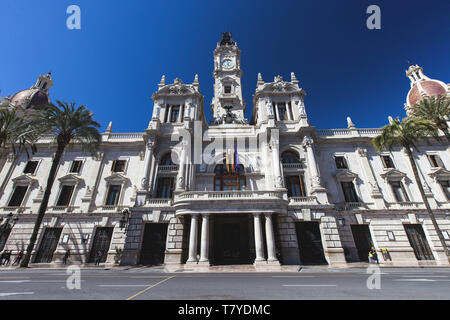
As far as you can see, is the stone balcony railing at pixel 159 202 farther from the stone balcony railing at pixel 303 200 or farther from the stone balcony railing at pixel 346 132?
the stone balcony railing at pixel 346 132

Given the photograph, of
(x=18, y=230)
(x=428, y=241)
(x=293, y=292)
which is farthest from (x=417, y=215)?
(x=18, y=230)

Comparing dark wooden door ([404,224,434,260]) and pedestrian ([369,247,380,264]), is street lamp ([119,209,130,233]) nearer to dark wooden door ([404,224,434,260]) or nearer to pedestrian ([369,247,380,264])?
pedestrian ([369,247,380,264])

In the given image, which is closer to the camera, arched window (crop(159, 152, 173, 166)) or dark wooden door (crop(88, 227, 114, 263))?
dark wooden door (crop(88, 227, 114, 263))

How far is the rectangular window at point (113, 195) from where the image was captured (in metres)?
22.9

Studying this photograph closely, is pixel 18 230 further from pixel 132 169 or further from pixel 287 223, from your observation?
pixel 287 223

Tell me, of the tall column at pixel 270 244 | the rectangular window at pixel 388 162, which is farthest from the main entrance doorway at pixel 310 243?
the rectangular window at pixel 388 162

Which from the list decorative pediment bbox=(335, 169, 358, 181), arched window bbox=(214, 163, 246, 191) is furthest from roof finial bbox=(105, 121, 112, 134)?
decorative pediment bbox=(335, 169, 358, 181)

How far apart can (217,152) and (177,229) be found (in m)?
10.3

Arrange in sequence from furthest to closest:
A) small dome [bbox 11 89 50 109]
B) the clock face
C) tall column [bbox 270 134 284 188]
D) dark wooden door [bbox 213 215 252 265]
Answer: the clock face < small dome [bbox 11 89 50 109] < tall column [bbox 270 134 284 188] < dark wooden door [bbox 213 215 252 265]

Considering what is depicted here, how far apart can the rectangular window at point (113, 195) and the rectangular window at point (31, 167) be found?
10.9 meters

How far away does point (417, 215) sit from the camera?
21047 millimetres

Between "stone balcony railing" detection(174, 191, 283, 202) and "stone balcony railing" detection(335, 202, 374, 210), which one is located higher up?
"stone balcony railing" detection(174, 191, 283, 202)

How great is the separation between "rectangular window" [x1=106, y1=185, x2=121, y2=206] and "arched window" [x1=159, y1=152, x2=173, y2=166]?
576cm

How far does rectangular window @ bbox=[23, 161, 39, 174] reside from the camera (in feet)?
82.2
